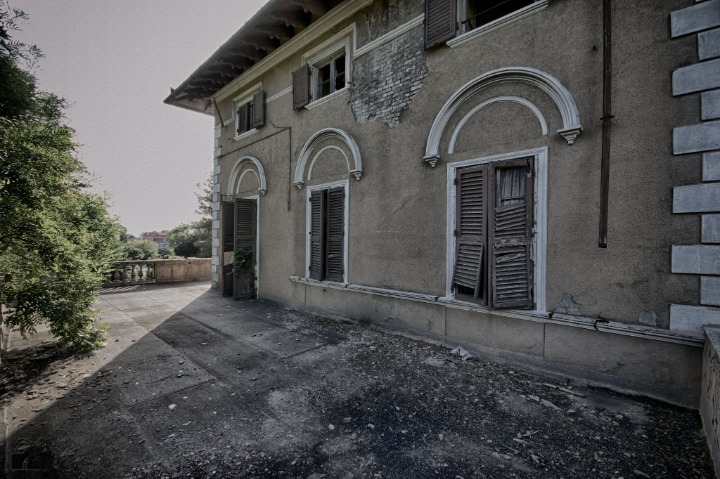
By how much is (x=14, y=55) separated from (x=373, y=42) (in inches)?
218

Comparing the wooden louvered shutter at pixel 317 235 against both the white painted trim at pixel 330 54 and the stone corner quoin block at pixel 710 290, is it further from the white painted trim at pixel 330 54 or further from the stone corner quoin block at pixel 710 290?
the stone corner quoin block at pixel 710 290

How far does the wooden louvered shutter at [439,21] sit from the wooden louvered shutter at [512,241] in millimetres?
2546

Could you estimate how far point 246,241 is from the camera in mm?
9211

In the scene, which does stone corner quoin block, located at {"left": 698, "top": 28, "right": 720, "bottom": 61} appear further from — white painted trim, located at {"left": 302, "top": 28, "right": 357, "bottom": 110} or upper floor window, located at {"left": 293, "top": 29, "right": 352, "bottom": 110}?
upper floor window, located at {"left": 293, "top": 29, "right": 352, "bottom": 110}

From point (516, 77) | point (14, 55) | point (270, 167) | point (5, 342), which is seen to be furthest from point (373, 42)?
point (5, 342)

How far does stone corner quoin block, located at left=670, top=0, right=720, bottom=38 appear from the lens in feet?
10.8

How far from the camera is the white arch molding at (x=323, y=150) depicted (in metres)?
6.43

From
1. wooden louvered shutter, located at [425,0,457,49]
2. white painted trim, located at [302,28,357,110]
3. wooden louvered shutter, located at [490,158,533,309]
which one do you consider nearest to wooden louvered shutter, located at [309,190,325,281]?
white painted trim, located at [302,28,357,110]

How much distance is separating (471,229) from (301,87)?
5.70 metres

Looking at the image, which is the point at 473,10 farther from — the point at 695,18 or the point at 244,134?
the point at 244,134

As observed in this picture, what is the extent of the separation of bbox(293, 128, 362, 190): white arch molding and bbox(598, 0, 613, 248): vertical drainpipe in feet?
13.1

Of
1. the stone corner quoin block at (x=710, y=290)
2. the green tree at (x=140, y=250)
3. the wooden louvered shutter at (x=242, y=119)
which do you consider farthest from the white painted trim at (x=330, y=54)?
the green tree at (x=140, y=250)

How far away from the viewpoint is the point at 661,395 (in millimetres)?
3461

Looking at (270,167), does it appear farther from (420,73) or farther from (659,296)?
(659,296)
